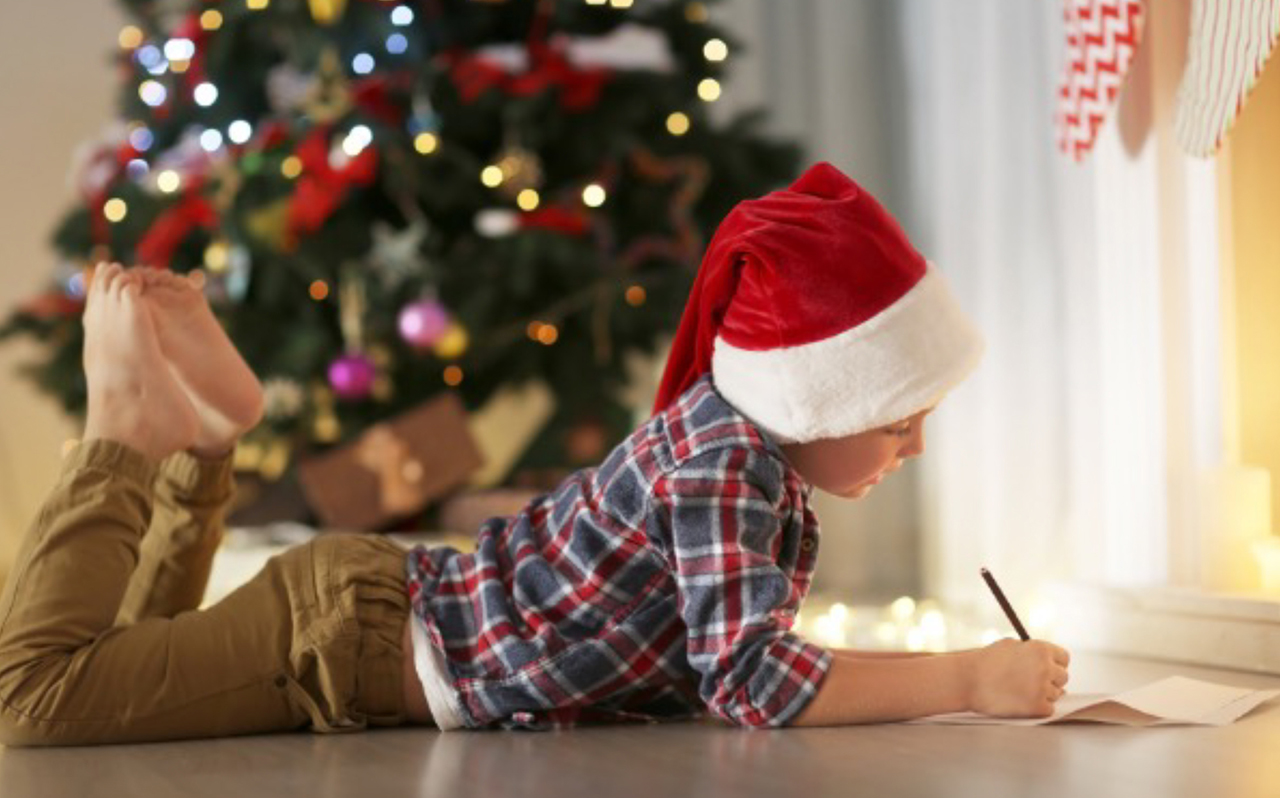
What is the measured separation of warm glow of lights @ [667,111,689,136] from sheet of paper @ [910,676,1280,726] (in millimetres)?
1644

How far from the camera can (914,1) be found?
3.24 m

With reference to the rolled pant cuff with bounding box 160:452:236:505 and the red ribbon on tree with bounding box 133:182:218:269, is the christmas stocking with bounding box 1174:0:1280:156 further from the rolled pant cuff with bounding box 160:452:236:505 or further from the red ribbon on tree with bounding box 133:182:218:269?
the red ribbon on tree with bounding box 133:182:218:269

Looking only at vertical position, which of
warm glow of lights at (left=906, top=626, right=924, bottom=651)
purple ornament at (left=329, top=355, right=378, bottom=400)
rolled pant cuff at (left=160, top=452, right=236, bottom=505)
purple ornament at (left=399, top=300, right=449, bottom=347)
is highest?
rolled pant cuff at (left=160, top=452, right=236, bottom=505)

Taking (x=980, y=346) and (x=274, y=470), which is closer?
(x=980, y=346)

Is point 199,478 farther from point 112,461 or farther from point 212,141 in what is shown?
point 212,141

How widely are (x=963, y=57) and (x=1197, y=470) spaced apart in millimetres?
1039

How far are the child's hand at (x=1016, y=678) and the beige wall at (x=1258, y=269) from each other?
925 millimetres

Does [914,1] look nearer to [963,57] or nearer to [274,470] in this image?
[963,57]

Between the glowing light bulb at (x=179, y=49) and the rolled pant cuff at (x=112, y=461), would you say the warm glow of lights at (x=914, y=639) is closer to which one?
the rolled pant cuff at (x=112, y=461)

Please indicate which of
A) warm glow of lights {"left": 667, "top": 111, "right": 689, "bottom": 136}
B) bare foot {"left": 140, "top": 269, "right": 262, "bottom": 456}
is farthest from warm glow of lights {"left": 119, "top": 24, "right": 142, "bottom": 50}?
bare foot {"left": 140, "top": 269, "right": 262, "bottom": 456}

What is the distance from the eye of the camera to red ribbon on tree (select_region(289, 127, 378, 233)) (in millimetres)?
2893

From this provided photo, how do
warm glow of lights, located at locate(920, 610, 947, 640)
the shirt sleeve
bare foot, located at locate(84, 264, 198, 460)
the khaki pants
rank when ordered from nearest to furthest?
the shirt sleeve → the khaki pants → bare foot, located at locate(84, 264, 198, 460) → warm glow of lights, located at locate(920, 610, 947, 640)

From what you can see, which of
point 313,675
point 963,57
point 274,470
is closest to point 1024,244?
point 963,57

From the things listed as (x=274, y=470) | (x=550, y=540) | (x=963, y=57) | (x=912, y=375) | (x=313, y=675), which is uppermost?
(x=963, y=57)
